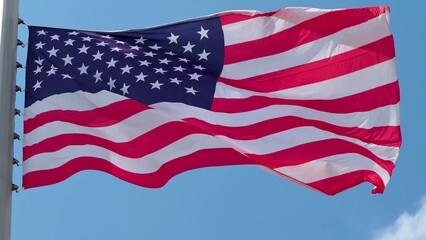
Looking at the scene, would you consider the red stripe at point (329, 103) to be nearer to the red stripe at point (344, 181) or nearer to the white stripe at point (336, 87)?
the white stripe at point (336, 87)

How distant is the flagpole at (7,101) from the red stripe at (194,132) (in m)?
0.88

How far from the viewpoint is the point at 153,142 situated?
12797mm

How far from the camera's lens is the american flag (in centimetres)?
1265

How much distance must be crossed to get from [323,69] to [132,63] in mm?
3015

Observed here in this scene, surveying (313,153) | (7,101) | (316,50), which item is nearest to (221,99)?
(313,153)

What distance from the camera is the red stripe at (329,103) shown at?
43.7 ft

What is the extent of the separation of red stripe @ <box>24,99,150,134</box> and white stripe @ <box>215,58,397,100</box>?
1.38m

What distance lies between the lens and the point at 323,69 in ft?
44.7

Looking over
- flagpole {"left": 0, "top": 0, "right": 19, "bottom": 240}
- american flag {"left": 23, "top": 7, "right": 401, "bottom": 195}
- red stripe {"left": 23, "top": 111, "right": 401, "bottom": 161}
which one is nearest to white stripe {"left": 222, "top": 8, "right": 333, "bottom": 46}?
american flag {"left": 23, "top": 7, "right": 401, "bottom": 195}

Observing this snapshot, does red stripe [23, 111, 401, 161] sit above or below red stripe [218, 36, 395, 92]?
below

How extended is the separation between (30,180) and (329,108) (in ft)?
15.3

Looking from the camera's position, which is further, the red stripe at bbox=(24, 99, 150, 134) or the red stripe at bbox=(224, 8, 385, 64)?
the red stripe at bbox=(224, 8, 385, 64)

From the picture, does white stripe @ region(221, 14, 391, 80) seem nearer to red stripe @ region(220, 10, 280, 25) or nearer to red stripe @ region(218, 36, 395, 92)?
red stripe @ region(218, 36, 395, 92)

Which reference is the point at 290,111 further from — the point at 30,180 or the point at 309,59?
the point at 30,180
